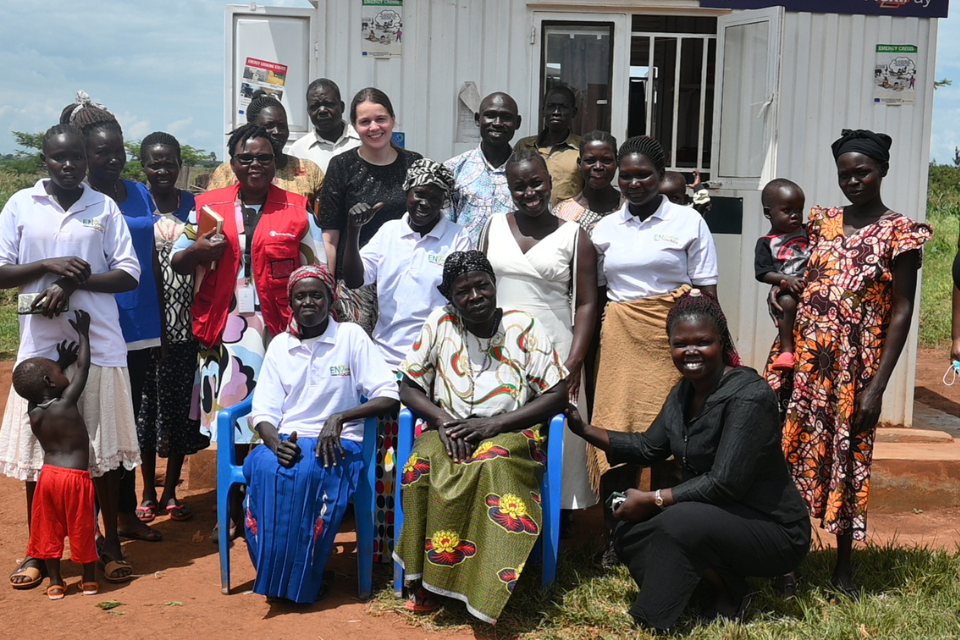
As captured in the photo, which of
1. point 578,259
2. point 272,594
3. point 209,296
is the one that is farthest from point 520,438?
point 209,296

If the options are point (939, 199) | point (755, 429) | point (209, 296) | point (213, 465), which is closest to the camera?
point (755, 429)

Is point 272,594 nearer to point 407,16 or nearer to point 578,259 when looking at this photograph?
point 578,259

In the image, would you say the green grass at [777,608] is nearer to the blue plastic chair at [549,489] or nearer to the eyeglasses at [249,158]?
the blue plastic chair at [549,489]

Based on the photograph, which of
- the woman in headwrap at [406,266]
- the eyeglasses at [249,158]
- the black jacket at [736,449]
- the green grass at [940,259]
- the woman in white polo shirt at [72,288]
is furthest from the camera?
the green grass at [940,259]

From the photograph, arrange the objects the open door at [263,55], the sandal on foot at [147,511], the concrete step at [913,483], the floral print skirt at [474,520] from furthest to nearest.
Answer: the open door at [263,55], the concrete step at [913,483], the sandal on foot at [147,511], the floral print skirt at [474,520]

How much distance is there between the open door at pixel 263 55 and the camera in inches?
259

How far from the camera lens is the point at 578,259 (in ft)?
13.7

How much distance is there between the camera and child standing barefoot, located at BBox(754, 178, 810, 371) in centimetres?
415

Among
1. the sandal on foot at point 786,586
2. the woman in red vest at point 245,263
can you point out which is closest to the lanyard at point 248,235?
the woman in red vest at point 245,263

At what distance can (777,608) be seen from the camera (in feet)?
12.3

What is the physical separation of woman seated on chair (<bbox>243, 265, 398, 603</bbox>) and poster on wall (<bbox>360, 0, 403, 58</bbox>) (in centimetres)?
279

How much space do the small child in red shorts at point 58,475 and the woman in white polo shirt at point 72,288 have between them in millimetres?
109

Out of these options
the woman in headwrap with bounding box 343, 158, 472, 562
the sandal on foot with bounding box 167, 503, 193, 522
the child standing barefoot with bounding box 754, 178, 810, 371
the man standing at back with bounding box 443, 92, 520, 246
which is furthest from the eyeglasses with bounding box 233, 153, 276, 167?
the child standing barefoot with bounding box 754, 178, 810, 371

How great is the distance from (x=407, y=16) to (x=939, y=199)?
17.8m
